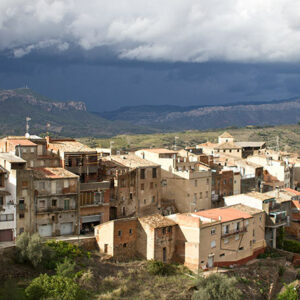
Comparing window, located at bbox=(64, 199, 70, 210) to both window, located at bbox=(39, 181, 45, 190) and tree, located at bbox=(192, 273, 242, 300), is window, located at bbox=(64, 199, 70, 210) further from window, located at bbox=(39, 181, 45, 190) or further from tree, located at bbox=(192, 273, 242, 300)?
tree, located at bbox=(192, 273, 242, 300)

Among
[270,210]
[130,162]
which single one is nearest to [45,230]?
[130,162]

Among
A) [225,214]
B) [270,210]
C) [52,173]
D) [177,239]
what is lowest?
[177,239]

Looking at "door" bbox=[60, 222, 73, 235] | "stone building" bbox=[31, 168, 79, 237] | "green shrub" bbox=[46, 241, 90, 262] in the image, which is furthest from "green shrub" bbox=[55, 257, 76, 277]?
"door" bbox=[60, 222, 73, 235]

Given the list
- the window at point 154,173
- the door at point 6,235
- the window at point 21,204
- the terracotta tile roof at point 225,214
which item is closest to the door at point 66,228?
the window at point 21,204

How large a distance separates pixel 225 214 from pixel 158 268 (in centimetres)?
1363

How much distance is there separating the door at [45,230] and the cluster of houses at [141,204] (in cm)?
12

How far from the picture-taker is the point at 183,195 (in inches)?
2778

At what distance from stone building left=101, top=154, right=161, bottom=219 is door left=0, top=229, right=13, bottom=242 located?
1529 cm

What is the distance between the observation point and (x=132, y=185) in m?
65.4

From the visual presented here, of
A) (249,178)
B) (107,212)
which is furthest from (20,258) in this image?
(249,178)

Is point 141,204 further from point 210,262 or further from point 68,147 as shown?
point 210,262

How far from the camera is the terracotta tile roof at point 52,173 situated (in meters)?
55.2

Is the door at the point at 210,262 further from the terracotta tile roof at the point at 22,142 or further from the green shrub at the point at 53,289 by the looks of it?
the terracotta tile roof at the point at 22,142

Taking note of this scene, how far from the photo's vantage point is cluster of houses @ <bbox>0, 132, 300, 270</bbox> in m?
53.8
